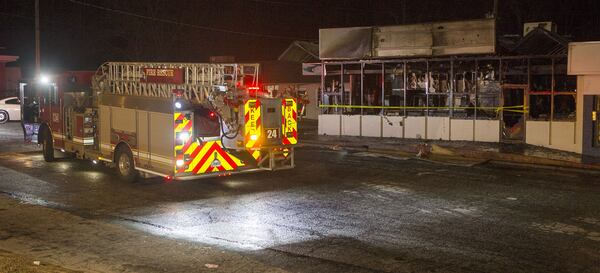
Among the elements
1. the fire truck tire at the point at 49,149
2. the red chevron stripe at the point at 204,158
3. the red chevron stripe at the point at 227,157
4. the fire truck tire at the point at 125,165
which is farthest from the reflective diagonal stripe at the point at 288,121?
the fire truck tire at the point at 49,149

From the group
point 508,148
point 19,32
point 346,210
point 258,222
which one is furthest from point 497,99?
point 19,32

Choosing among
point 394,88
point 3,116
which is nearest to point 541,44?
point 394,88

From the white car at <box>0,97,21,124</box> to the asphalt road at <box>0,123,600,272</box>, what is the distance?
1760cm

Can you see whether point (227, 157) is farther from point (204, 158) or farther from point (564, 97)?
point (564, 97)

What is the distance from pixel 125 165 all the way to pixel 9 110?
71.3 feet

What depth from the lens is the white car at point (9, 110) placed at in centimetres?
3291

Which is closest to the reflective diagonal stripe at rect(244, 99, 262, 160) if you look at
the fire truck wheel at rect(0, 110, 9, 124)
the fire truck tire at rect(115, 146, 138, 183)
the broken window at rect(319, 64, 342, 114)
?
the fire truck tire at rect(115, 146, 138, 183)

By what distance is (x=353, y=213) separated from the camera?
35.8 feet

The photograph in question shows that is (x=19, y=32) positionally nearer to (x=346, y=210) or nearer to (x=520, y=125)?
(x=520, y=125)

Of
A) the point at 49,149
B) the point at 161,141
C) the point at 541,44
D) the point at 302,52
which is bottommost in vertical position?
the point at 49,149

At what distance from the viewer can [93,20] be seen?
2053 inches

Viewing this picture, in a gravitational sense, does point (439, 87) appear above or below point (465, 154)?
above

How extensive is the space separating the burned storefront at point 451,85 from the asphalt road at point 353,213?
475 cm

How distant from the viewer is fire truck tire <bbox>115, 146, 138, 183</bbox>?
13.9 metres
